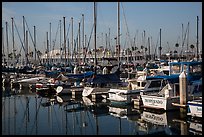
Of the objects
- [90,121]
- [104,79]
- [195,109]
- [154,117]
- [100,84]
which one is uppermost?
[104,79]

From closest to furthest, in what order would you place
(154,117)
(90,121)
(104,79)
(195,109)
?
(195,109), (90,121), (154,117), (104,79)

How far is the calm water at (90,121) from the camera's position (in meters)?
16.8

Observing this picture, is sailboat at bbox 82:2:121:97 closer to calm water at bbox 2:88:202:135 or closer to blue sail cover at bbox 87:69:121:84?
blue sail cover at bbox 87:69:121:84

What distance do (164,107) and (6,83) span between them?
32460mm

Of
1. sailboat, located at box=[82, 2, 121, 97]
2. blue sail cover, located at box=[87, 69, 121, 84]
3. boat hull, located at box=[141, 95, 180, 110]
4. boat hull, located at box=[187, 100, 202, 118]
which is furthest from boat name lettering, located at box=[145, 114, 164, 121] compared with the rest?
blue sail cover, located at box=[87, 69, 121, 84]

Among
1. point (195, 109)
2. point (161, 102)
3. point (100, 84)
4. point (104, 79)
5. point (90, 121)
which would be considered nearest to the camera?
point (195, 109)

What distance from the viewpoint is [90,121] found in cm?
2014

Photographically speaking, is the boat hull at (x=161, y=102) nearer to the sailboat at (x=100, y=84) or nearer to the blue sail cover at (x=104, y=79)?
the sailboat at (x=100, y=84)

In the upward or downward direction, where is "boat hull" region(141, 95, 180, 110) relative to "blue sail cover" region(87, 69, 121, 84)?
downward

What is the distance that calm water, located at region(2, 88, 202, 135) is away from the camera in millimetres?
16828

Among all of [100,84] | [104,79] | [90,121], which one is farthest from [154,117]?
[104,79]

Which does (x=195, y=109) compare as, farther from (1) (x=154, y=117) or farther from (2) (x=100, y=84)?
(2) (x=100, y=84)

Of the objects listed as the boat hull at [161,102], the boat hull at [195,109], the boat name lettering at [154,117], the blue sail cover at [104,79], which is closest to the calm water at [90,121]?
the boat name lettering at [154,117]

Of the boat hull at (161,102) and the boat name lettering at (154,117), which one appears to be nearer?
the boat name lettering at (154,117)
